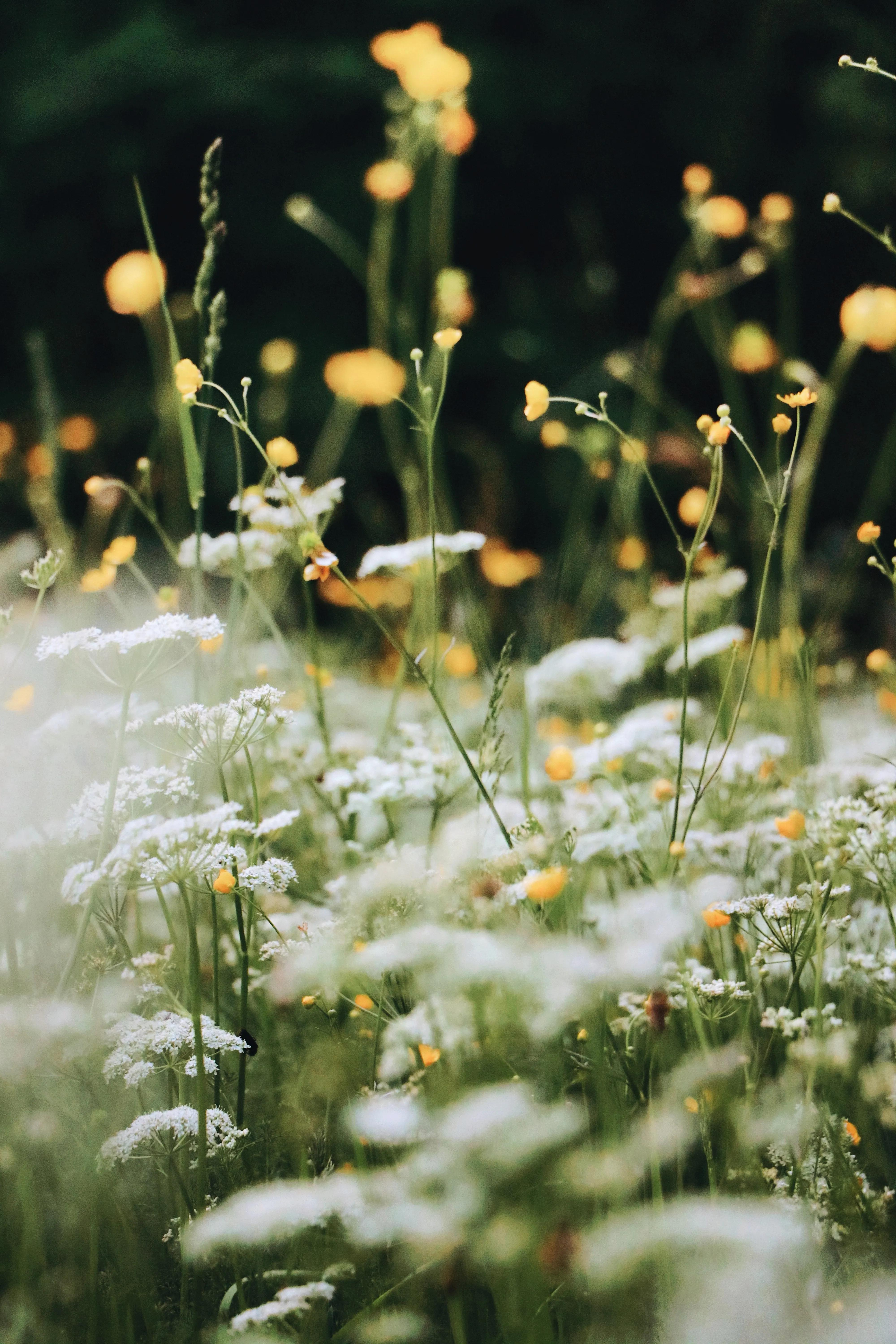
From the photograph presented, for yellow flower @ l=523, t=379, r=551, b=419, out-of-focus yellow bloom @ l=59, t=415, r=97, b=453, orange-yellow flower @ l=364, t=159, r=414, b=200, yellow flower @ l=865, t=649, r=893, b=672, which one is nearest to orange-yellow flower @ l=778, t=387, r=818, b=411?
yellow flower @ l=523, t=379, r=551, b=419

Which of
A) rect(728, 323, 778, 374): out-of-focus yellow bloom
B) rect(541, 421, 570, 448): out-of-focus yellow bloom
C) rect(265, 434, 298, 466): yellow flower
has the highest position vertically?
rect(728, 323, 778, 374): out-of-focus yellow bloom

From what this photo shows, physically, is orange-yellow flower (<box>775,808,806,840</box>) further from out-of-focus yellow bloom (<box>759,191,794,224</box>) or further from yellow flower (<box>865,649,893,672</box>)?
out-of-focus yellow bloom (<box>759,191,794,224</box>)

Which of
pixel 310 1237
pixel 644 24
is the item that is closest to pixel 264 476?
pixel 310 1237

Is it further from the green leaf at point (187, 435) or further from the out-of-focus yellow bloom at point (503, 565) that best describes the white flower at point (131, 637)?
the out-of-focus yellow bloom at point (503, 565)

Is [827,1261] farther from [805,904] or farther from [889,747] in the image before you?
[889,747]

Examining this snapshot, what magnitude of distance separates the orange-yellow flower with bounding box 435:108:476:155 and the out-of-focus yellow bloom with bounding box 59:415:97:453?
1734 millimetres

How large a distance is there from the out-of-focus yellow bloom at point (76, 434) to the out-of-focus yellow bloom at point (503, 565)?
139cm

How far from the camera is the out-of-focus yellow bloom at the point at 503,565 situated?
2.63 m

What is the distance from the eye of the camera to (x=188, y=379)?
1.11 meters

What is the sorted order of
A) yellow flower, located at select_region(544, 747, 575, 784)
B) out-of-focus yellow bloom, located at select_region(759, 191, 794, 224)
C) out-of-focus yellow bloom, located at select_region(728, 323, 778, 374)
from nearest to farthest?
1. yellow flower, located at select_region(544, 747, 575, 784)
2. out-of-focus yellow bloom, located at select_region(759, 191, 794, 224)
3. out-of-focus yellow bloom, located at select_region(728, 323, 778, 374)

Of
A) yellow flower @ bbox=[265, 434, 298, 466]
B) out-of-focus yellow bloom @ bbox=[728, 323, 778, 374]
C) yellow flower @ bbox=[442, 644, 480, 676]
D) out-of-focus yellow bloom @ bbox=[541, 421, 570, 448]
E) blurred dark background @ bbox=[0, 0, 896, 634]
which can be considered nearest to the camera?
yellow flower @ bbox=[265, 434, 298, 466]

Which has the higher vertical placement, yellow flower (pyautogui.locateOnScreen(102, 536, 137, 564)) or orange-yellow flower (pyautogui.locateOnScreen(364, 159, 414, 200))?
orange-yellow flower (pyautogui.locateOnScreen(364, 159, 414, 200))

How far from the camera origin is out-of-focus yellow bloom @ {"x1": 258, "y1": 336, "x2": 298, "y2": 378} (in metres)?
2.54

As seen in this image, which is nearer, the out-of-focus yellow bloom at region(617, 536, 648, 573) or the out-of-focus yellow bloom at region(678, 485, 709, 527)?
the out-of-focus yellow bloom at region(678, 485, 709, 527)
